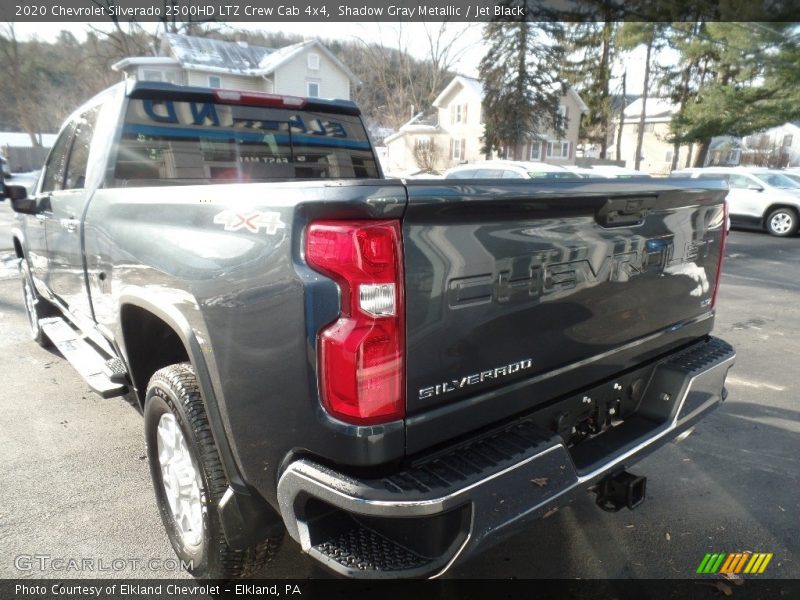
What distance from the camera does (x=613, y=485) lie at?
2342 millimetres

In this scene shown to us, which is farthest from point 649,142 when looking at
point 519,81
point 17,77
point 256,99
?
point 256,99

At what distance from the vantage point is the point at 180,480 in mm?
2410

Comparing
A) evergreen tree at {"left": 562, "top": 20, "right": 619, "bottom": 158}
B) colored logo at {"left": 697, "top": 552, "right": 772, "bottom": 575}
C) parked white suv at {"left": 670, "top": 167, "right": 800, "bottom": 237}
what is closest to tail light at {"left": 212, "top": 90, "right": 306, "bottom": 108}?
colored logo at {"left": 697, "top": 552, "right": 772, "bottom": 575}

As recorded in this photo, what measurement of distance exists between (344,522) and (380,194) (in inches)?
40.5

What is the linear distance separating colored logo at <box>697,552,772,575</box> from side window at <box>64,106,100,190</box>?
12.8 ft

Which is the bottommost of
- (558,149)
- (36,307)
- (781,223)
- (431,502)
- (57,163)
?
(781,223)

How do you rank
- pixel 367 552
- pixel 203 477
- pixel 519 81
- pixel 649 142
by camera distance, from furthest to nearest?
1. pixel 649 142
2. pixel 519 81
3. pixel 203 477
4. pixel 367 552

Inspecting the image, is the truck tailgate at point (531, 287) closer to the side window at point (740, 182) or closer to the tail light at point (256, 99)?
the tail light at point (256, 99)

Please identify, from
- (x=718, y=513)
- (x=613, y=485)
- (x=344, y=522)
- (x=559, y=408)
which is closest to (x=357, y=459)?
(x=344, y=522)

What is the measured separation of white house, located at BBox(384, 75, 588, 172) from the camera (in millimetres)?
42500

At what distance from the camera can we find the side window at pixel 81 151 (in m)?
3.66

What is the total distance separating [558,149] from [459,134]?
25.5 feet

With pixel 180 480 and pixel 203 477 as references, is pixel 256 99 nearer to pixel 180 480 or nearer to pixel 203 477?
pixel 180 480

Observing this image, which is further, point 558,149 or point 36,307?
point 558,149
